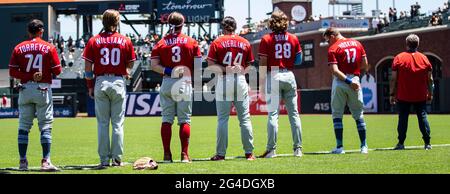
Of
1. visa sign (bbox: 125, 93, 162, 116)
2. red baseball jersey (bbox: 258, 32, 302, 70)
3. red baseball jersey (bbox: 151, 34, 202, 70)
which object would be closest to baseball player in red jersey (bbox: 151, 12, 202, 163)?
red baseball jersey (bbox: 151, 34, 202, 70)

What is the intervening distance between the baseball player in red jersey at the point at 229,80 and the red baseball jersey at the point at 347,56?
1.76 m

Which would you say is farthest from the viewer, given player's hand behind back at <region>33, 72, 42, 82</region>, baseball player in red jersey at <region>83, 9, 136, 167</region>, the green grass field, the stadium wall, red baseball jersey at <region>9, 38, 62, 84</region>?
the stadium wall

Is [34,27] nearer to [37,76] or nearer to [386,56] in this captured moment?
[37,76]

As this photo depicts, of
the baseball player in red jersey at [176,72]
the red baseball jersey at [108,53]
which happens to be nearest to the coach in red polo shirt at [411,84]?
the baseball player in red jersey at [176,72]

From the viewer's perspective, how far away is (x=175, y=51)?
1130 centimetres

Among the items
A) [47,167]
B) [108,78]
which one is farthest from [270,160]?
[47,167]

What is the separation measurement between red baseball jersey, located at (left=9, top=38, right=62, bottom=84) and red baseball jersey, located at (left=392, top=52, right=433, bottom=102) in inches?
248

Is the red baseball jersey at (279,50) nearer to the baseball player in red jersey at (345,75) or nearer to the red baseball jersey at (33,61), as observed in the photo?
the baseball player in red jersey at (345,75)

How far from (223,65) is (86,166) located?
262 cm

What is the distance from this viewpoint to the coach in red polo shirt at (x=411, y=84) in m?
13.3

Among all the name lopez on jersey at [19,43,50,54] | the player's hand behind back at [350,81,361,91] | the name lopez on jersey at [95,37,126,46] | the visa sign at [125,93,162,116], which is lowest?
the visa sign at [125,93,162,116]

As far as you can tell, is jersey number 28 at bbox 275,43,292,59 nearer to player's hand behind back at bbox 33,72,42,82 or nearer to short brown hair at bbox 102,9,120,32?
short brown hair at bbox 102,9,120,32

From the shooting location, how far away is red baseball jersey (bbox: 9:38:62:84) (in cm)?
1048

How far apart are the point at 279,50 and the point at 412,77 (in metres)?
2.86
